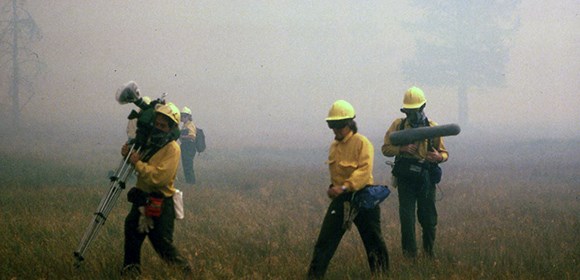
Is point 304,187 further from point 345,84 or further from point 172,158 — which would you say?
point 345,84

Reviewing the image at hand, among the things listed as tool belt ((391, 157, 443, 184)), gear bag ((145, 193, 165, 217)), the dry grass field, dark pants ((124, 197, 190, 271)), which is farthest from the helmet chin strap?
gear bag ((145, 193, 165, 217))

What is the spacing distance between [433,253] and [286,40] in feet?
247

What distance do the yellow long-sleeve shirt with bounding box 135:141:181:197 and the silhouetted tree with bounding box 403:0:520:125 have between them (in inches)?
1563

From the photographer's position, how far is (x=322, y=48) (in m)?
80.5

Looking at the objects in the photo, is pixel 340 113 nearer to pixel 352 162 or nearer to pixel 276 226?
pixel 352 162

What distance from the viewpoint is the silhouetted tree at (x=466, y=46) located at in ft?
134

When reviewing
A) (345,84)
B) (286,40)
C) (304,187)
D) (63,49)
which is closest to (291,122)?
(345,84)

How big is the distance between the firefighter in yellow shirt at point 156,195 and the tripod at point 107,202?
105mm

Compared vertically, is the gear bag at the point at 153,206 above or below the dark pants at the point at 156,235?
above

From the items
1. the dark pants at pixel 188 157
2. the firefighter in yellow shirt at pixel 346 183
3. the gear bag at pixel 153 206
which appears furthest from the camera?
the dark pants at pixel 188 157

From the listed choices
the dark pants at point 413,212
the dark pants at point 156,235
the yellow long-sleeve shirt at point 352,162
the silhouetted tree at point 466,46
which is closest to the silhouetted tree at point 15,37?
the silhouetted tree at point 466,46

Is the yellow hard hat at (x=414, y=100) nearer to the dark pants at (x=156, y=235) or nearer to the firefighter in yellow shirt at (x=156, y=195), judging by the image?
the firefighter in yellow shirt at (x=156, y=195)

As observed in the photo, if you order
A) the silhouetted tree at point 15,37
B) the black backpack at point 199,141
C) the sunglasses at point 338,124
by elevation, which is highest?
the silhouetted tree at point 15,37

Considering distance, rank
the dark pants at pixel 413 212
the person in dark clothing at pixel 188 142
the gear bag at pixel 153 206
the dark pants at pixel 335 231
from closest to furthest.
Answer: the gear bag at pixel 153 206 < the dark pants at pixel 335 231 < the dark pants at pixel 413 212 < the person in dark clothing at pixel 188 142
